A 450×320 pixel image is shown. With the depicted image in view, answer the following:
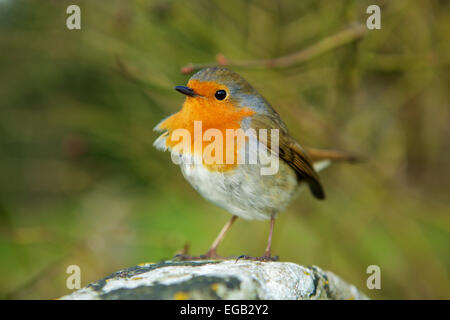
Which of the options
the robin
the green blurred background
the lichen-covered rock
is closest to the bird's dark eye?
the robin

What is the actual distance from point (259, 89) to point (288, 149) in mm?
893

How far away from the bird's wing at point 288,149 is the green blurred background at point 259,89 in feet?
2.18

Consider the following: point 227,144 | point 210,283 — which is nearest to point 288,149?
point 227,144

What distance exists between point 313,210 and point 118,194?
7.30 ft

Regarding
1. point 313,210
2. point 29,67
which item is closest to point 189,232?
point 313,210

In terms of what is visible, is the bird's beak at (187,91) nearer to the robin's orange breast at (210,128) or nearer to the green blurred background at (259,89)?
the robin's orange breast at (210,128)

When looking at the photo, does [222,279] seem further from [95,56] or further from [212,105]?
[95,56]

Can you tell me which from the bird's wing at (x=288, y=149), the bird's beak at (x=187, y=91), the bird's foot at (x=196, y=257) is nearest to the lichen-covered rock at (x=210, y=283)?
the bird's foot at (x=196, y=257)

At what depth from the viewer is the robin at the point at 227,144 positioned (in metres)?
2.53

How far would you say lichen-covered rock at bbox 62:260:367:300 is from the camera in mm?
1922

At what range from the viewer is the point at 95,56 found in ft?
15.1

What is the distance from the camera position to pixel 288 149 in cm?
293

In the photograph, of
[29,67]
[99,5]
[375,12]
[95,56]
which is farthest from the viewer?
[29,67]

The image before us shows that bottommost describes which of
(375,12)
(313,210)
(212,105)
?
Answer: (313,210)
